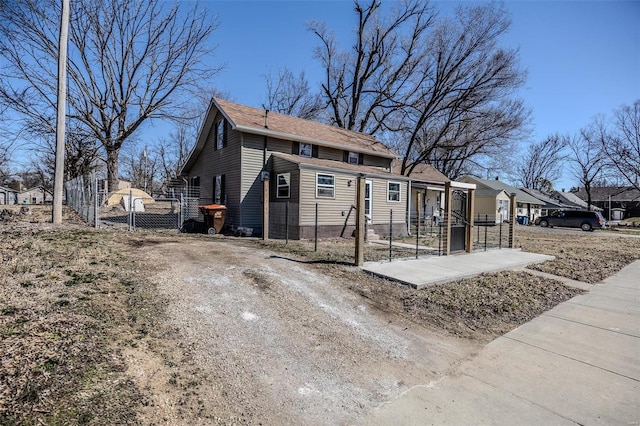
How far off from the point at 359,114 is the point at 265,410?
1110 inches

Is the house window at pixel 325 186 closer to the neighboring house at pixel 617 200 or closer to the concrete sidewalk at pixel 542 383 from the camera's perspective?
the concrete sidewalk at pixel 542 383

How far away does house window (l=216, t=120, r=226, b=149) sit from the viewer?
15584 millimetres

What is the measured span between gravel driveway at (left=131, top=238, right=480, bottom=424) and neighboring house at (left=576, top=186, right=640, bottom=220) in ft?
241

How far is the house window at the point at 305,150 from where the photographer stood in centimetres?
1565

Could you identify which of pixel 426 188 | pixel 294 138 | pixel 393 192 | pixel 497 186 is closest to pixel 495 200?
pixel 497 186

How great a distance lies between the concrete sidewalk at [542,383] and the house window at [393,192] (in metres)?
10.9

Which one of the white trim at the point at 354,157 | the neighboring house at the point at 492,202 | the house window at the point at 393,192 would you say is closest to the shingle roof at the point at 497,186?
the neighboring house at the point at 492,202

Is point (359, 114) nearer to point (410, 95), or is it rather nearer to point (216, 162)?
point (410, 95)

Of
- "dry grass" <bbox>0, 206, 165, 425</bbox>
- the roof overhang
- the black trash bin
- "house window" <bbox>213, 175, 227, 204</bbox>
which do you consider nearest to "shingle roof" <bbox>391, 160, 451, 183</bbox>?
the roof overhang

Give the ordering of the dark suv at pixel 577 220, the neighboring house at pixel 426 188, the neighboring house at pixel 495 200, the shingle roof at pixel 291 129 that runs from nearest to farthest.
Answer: the shingle roof at pixel 291 129, the neighboring house at pixel 426 188, the dark suv at pixel 577 220, the neighboring house at pixel 495 200

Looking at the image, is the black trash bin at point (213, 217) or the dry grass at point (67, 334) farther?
the black trash bin at point (213, 217)

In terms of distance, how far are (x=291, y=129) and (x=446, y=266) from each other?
33.7 feet

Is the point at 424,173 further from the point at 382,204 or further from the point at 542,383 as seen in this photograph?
the point at 542,383

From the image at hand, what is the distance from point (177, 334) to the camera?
12.2 feet
